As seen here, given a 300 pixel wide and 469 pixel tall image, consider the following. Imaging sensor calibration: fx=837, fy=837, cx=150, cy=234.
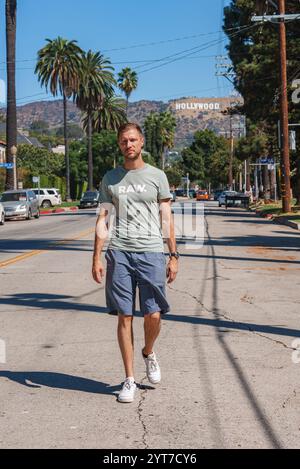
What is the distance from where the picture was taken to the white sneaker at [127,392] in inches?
248

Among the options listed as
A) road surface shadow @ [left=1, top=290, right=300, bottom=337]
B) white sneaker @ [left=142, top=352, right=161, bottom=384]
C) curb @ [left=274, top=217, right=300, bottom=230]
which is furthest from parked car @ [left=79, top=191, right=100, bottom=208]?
white sneaker @ [left=142, top=352, right=161, bottom=384]

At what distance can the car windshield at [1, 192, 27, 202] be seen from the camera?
43.1m

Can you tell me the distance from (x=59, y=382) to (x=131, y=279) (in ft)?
4.00

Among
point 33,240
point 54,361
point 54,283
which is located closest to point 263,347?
point 54,361

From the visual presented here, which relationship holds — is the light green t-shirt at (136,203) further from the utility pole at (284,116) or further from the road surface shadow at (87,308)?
the utility pole at (284,116)

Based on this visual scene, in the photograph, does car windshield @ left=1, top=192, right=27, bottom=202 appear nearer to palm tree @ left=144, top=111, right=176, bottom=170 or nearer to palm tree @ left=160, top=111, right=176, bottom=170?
palm tree @ left=144, top=111, right=176, bottom=170

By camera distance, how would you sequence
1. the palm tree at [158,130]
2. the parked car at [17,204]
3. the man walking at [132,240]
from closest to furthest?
the man walking at [132,240] < the parked car at [17,204] < the palm tree at [158,130]

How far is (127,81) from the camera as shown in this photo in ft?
369

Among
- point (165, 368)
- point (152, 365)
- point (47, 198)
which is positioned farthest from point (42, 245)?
point (47, 198)

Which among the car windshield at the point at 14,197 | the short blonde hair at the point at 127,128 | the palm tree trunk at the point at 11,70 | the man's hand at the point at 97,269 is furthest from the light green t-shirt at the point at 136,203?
the palm tree trunk at the point at 11,70

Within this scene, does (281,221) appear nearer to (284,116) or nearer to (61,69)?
(284,116)

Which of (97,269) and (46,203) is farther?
(46,203)

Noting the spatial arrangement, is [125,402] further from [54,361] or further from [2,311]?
[2,311]

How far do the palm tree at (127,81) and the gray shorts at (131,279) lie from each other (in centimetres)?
10685
